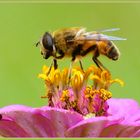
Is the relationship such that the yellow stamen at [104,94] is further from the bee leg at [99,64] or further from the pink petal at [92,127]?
the pink petal at [92,127]

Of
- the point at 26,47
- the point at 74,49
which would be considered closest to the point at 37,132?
the point at 74,49

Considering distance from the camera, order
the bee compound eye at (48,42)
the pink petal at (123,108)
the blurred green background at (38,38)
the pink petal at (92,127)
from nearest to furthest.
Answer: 1. the pink petal at (92,127)
2. the pink petal at (123,108)
3. the bee compound eye at (48,42)
4. the blurred green background at (38,38)

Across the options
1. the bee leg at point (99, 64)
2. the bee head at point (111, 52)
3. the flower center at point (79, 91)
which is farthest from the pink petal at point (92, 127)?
the bee head at point (111, 52)

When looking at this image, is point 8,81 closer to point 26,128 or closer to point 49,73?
point 49,73

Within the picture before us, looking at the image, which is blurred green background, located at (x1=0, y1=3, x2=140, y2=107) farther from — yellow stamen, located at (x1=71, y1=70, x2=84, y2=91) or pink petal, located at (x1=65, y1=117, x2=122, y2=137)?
pink petal, located at (x1=65, y1=117, x2=122, y2=137)

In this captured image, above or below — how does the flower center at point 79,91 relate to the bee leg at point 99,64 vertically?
below

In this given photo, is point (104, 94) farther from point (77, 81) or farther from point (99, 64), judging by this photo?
point (99, 64)

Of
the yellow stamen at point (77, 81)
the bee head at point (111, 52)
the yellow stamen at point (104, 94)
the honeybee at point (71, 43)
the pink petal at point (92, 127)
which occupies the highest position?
the honeybee at point (71, 43)

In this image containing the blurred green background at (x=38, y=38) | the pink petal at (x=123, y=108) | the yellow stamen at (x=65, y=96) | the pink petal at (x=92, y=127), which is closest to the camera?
the pink petal at (x=92, y=127)
